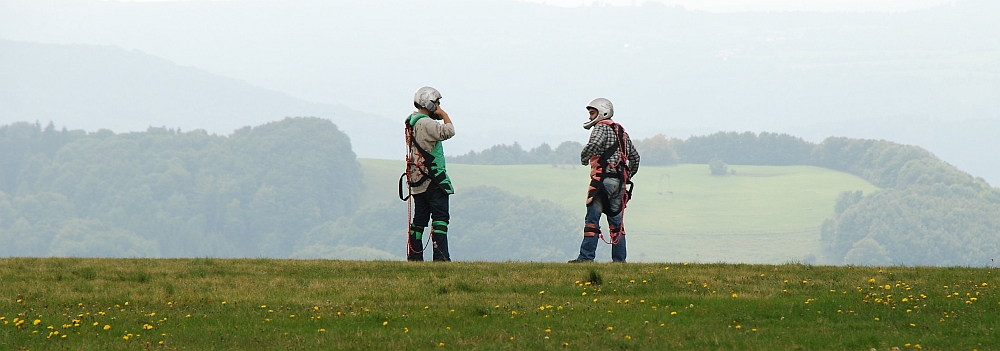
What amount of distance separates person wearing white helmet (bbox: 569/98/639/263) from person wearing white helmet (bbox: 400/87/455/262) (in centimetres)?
207

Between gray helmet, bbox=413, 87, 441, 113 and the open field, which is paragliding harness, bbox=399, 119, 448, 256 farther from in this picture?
the open field

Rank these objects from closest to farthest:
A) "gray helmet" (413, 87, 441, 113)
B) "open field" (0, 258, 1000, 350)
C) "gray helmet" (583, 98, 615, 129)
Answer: "open field" (0, 258, 1000, 350) < "gray helmet" (413, 87, 441, 113) < "gray helmet" (583, 98, 615, 129)

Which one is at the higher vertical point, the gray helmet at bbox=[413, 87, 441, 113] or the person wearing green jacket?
the gray helmet at bbox=[413, 87, 441, 113]

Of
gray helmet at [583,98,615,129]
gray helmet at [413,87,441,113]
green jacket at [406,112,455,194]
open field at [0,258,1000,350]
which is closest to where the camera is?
open field at [0,258,1000,350]

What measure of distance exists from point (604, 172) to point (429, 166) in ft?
8.50

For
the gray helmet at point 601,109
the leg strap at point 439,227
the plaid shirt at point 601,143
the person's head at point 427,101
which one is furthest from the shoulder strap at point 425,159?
the gray helmet at point 601,109

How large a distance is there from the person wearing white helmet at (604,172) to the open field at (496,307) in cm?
172

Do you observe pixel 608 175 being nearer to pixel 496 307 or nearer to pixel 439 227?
pixel 439 227

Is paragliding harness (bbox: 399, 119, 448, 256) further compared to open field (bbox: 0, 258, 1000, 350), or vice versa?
paragliding harness (bbox: 399, 119, 448, 256)

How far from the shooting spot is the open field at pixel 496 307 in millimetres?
10453

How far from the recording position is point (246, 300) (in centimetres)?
1266

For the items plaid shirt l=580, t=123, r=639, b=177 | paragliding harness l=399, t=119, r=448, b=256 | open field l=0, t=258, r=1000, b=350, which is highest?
plaid shirt l=580, t=123, r=639, b=177

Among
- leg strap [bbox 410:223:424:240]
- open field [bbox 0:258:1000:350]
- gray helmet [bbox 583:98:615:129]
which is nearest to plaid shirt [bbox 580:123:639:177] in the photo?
gray helmet [bbox 583:98:615:129]

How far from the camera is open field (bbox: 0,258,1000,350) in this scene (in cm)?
1045
